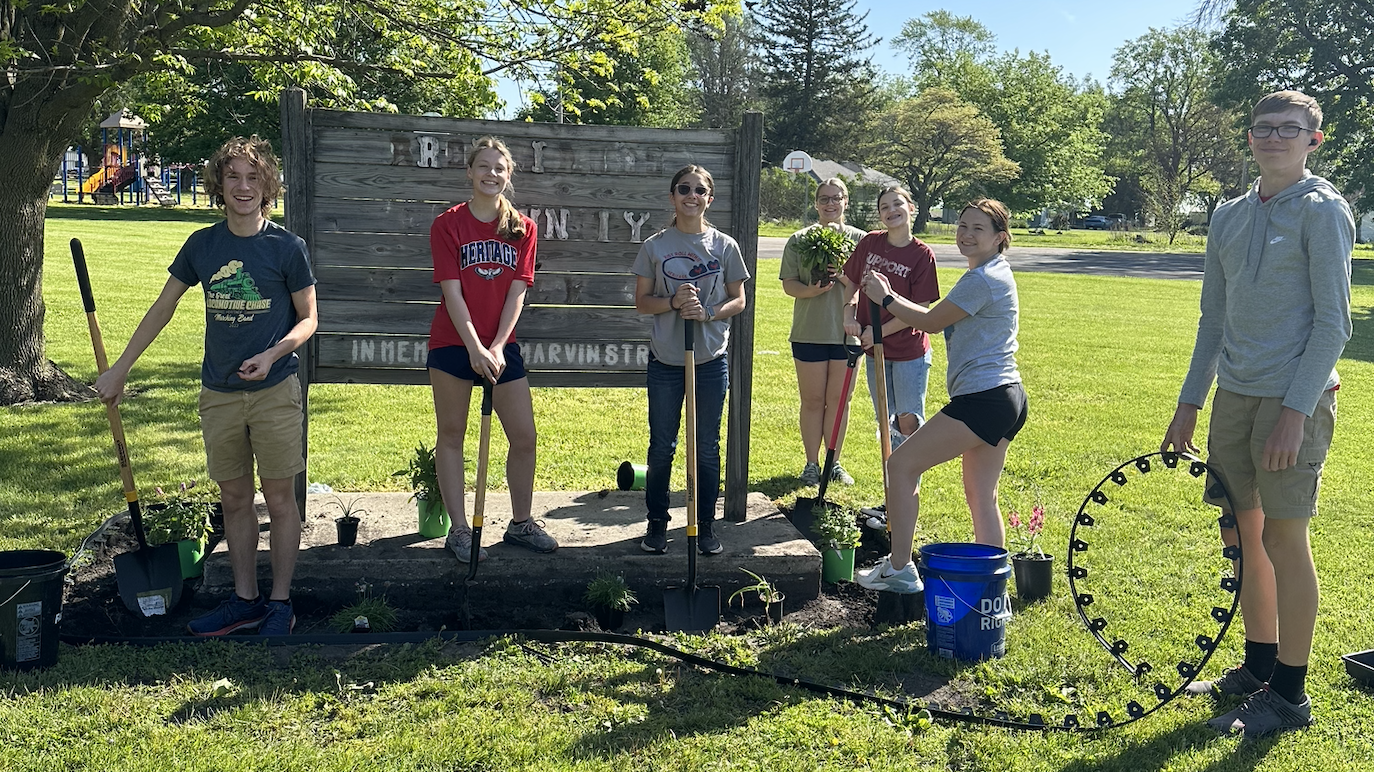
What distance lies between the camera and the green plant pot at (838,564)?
580 cm

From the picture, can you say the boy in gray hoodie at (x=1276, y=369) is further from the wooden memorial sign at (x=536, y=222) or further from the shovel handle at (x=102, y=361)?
the shovel handle at (x=102, y=361)

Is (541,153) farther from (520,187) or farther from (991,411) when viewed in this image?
(991,411)

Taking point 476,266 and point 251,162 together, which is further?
point 476,266

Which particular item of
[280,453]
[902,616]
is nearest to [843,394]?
[902,616]

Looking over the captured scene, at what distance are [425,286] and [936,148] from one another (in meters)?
55.6

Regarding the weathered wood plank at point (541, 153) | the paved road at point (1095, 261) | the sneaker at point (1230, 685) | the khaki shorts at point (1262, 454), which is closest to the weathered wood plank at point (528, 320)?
the weathered wood plank at point (541, 153)

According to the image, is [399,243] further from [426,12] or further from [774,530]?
[426,12]

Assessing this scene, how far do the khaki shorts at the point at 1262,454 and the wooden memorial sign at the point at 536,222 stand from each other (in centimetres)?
248

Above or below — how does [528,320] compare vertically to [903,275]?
below

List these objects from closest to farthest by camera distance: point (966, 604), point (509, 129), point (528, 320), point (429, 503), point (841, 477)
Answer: point (966, 604) < point (429, 503) < point (509, 129) < point (528, 320) < point (841, 477)

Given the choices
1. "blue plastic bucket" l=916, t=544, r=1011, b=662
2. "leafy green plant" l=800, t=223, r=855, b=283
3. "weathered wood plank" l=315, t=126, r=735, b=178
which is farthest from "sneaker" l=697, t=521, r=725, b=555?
"weathered wood plank" l=315, t=126, r=735, b=178

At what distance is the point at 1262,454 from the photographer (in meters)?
3.99

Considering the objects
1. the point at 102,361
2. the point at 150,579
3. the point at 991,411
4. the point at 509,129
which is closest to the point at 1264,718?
the point at 991,411

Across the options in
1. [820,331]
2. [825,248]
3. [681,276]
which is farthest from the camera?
[820,331]
